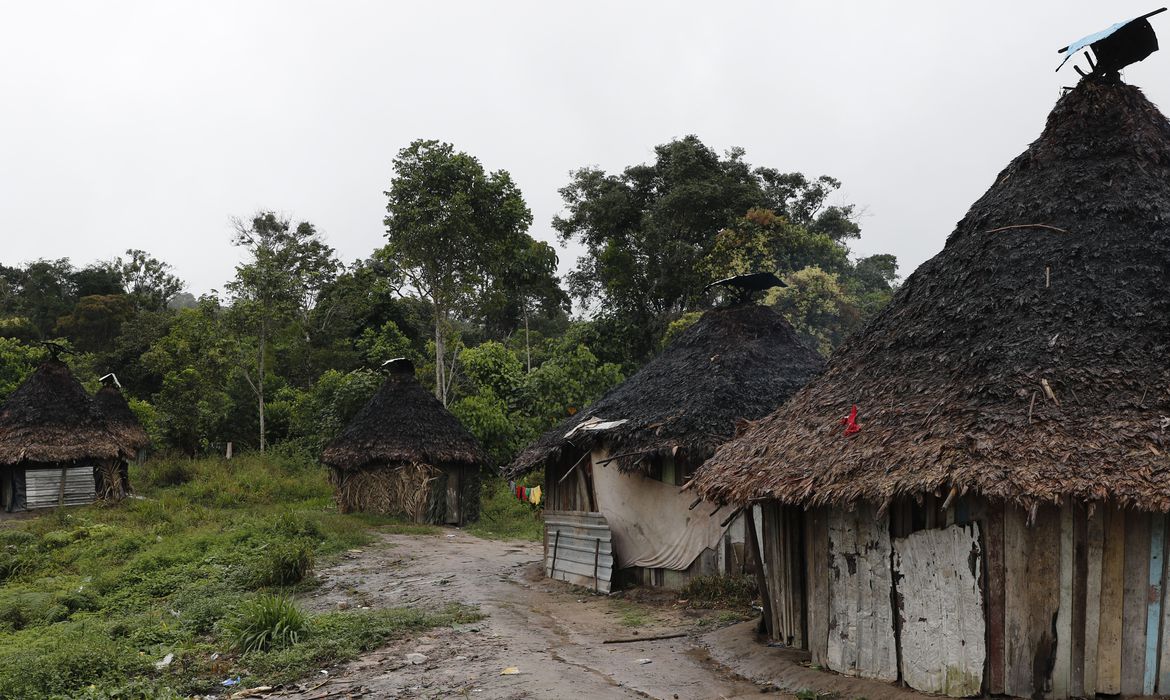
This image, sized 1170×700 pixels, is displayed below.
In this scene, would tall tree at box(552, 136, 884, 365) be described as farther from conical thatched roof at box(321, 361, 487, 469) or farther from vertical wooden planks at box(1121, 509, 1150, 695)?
vertical wooden planks at box(1121, 509, 1150, 695)

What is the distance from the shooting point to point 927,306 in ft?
28.7

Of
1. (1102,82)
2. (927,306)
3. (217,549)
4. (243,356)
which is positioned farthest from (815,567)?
(243,356)

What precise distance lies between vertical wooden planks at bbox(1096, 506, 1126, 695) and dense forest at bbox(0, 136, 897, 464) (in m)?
20.0

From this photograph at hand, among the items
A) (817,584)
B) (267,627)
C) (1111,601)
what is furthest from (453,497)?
(1111,601)

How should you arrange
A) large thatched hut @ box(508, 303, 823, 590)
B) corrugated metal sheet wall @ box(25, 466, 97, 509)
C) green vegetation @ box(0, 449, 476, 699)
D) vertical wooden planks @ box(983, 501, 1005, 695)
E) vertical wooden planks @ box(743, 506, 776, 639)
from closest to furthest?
vertical wooden planks @ box(983, 501, 1005, 695) → green vegetation @ box(0, 449, 476, 699) → vertical wooden planks @ box(743, 506, 776, 639) → large thatched hut @ box(508, 303, 823, 590) → corrugated metal sheet wall @ box(25, 466, 97, 509)

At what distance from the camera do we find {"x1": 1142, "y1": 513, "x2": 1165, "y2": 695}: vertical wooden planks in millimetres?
6816

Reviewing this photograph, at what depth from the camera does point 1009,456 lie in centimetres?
681

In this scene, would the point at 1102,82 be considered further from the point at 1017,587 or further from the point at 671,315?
the point at 671,315

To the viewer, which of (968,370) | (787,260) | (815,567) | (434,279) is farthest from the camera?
(787,260)

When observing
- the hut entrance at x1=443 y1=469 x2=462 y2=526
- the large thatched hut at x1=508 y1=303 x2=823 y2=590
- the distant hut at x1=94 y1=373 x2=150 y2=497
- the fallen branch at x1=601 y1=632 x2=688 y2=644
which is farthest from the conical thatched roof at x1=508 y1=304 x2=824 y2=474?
the distant hut at x1=94 y1=373 x2=150 y2=497

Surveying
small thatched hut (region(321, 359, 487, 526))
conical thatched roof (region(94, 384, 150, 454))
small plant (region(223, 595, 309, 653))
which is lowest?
small plant (region(223, 595, 309, 653))

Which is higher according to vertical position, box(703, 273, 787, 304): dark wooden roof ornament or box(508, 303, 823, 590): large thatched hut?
box(703, 273, 787, 304): dark wooden roof ornament

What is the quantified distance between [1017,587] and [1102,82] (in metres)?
5.28

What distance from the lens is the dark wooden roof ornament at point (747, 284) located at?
15.1 m
